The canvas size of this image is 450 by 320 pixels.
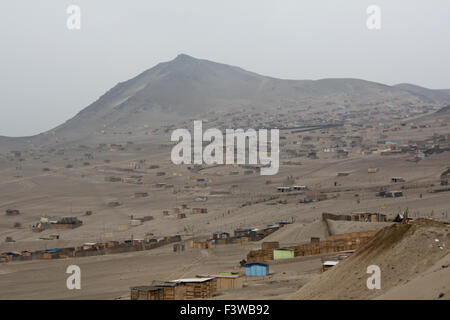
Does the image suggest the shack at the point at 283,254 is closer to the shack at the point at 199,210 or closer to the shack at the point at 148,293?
the shack at the point at 148,293

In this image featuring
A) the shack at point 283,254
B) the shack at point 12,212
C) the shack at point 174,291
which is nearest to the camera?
the shack at point 174,291

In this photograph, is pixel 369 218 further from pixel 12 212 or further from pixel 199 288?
pixel 12 212

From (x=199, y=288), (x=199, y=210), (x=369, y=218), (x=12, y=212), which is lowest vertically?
(x=12, y=212)

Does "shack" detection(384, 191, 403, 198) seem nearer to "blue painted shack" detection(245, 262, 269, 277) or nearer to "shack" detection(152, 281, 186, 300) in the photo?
"blue painted shack" detection(245, 262, 269, 277)

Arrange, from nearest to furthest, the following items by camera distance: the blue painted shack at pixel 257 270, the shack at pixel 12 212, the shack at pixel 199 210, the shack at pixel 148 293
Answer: the shack at pixel 148 293, the blue painted shack at pixel 257 270, the shack at pixel 199 210, the shack at pixel 12 212

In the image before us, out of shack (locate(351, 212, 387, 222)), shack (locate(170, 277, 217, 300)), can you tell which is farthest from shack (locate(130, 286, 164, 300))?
shack (locate(351, 212, 387, 222))

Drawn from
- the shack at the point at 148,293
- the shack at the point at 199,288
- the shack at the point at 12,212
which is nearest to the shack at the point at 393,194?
the shack at the point at 199,288

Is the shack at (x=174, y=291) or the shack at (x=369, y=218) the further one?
the shack at (x=369, y=218)

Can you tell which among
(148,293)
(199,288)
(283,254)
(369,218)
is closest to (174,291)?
(199,288)

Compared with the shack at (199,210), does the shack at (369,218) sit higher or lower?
higher

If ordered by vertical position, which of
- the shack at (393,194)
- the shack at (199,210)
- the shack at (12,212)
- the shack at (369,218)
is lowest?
the shack at (12,212)
